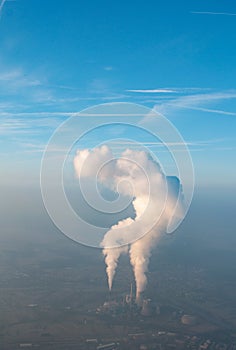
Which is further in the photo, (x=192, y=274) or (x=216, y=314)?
(x=192, y=274)

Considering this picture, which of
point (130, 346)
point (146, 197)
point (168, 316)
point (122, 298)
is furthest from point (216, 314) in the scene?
point (146, 197)

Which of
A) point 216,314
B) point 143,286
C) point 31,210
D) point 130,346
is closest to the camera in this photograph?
point 130,346

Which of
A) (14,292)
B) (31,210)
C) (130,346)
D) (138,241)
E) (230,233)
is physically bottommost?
(130,346)

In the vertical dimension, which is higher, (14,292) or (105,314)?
(14,292)

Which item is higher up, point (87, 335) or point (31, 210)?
point (31, 210)

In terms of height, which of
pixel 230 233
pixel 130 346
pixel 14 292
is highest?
pixel 230 233

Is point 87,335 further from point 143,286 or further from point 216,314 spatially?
point 216,314

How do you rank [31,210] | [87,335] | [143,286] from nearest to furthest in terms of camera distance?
1. [87,335]
2. [143,286]
3. [31,210]

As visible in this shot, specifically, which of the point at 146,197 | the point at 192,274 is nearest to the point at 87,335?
the point at 146,197

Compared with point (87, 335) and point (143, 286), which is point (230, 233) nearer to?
point (143, 286)

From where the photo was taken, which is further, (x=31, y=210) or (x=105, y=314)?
(x=31, y=210)
